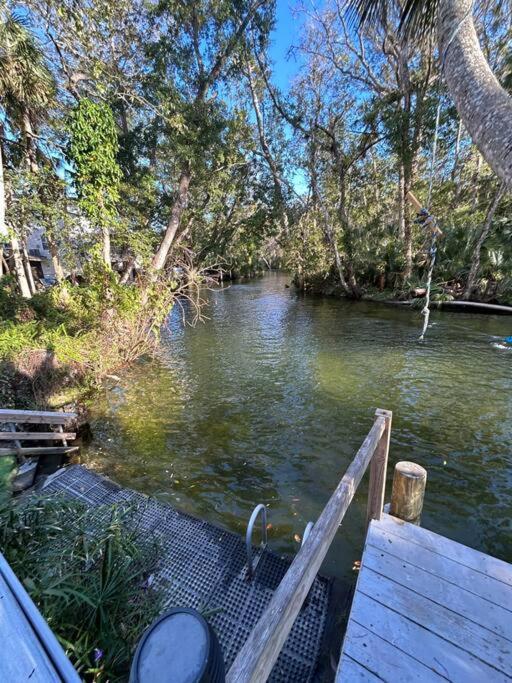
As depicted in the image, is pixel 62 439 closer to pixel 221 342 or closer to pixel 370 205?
pixel 221 342

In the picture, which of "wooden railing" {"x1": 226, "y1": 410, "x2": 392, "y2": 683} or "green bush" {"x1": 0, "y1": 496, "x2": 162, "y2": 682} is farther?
"green bush" {"x1": 0, "y1": 496, "x2": 162, "y2": 682}

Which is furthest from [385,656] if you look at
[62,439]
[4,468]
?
[62,439]

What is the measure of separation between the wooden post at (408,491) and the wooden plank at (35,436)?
15.5 ft

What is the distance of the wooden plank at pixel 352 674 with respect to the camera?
1573 mm

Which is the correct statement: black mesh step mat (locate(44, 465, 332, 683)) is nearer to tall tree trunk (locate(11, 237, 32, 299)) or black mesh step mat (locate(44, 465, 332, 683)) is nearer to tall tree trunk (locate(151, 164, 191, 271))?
tall tree trunk (locate(151, 164, 191, 271))

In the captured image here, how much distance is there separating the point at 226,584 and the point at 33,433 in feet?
11.6

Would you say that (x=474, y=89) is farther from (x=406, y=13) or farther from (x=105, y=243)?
(x=105, y=243)

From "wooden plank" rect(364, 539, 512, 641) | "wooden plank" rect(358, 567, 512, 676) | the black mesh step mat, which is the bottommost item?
the black mesh step mat

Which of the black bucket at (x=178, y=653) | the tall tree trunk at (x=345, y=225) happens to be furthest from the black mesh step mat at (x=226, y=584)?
the tall tree trunk at (x=345, y=225)

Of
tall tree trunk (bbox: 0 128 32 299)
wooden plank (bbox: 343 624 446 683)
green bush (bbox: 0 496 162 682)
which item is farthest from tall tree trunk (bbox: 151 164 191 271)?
wooden plank (bbox: 343 624 446 683)

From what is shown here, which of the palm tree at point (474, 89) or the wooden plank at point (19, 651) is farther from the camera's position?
the palm tree at point (474, 89)

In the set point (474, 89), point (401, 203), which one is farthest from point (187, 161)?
Answer: point (401, 203)

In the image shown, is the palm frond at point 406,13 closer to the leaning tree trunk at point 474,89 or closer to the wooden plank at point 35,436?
the leaning tree trunk at point 474,89

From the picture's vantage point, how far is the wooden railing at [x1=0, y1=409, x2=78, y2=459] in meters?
3.92
